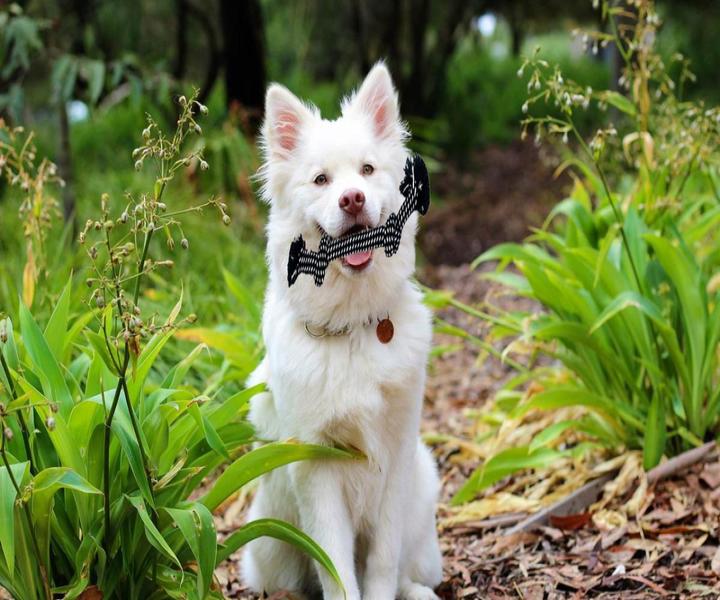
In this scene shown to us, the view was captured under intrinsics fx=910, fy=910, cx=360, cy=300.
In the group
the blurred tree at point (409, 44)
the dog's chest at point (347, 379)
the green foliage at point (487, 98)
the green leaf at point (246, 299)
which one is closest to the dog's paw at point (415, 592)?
the dog's chest at point (347, 379)

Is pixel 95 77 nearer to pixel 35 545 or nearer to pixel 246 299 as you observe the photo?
pixel 246 299

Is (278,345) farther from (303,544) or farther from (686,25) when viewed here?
(686,25)

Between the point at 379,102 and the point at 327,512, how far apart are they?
123cm

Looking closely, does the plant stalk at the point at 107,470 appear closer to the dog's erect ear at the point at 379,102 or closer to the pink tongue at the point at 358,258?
the pink tongue at the point at 358,258

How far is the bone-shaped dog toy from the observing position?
253 cm

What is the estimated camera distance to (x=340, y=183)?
8.30 feet

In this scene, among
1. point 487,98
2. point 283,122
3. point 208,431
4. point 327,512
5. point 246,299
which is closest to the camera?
point 208,431

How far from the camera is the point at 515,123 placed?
1220cm

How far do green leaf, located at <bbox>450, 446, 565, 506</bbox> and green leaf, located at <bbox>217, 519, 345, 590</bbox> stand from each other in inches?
52.3

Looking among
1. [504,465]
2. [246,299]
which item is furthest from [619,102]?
[246,299]

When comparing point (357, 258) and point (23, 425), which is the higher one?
point (357, 258)

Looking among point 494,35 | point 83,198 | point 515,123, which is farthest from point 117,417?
point 494,35

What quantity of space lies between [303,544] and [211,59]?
7.62 meters

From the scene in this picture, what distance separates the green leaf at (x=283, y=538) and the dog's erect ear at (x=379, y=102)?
3.87 ft
